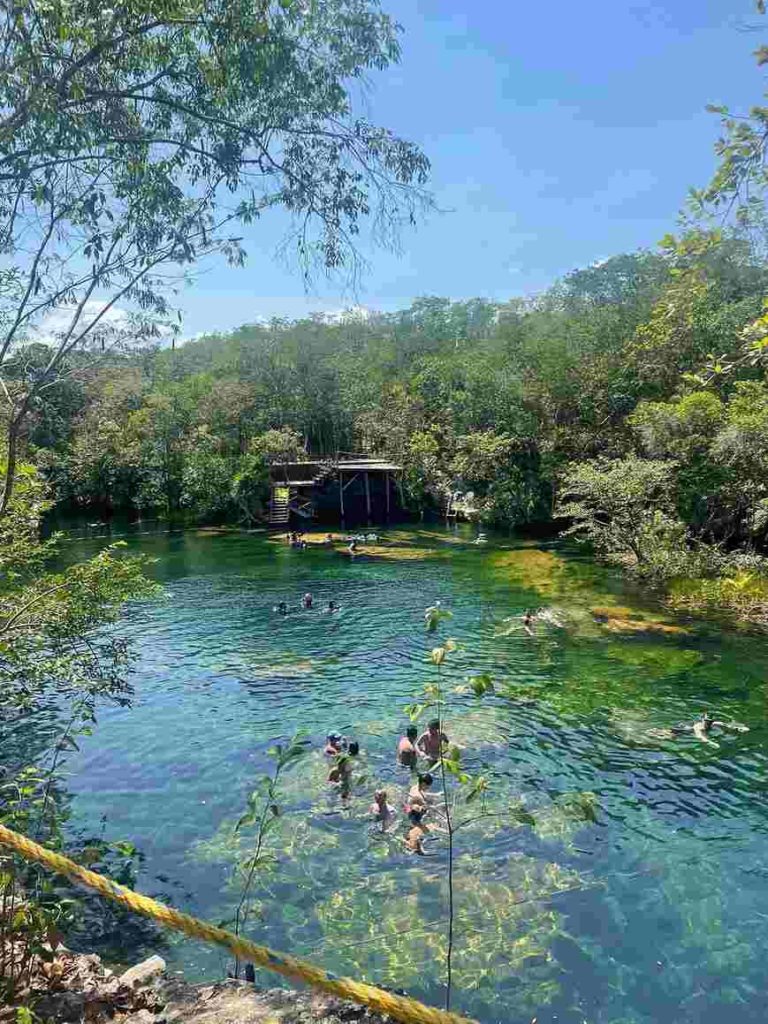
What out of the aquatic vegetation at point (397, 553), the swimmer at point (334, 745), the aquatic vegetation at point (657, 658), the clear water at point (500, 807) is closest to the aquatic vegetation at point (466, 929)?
the clear water at point (500, 807)

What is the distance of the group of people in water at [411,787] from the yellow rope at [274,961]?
4.34 m

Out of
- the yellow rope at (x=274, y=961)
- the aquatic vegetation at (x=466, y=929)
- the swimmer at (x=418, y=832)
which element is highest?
the yellow rope at (x=274, y=961)

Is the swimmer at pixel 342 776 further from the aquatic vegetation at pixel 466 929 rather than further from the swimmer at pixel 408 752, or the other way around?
the aquatic vegetation at pixel 466 929

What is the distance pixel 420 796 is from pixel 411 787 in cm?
83

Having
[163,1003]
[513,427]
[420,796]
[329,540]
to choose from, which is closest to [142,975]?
[163,1003]

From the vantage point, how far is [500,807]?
33.0 feet

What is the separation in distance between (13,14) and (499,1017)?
9298 millimetres

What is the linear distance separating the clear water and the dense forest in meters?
6.62

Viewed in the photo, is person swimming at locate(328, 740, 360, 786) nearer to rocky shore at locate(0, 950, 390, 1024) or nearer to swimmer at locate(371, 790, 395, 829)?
swimmer at locate(371, 790, 395, 829)

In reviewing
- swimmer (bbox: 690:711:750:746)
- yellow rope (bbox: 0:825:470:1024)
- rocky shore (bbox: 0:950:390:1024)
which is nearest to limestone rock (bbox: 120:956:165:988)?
rocky shore (bbox: 0:950:390:1024)

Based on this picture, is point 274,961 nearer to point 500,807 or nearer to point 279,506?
point 500,807

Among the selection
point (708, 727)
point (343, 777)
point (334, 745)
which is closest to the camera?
point (343, 777)

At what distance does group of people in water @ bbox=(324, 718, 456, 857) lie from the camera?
369 inches

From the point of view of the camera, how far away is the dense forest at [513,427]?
82.1 feet
